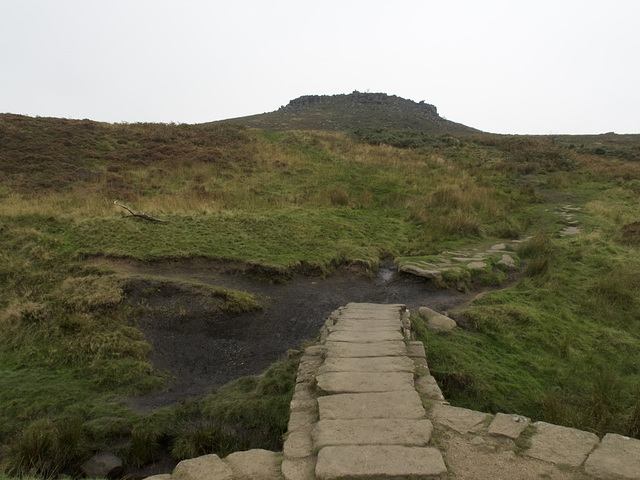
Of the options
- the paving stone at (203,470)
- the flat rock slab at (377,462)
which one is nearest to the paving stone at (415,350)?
the flat rock slab at (377,462)

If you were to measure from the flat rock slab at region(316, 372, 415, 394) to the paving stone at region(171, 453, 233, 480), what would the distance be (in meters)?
1.15

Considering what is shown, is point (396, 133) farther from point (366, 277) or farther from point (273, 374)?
point (273, 374)

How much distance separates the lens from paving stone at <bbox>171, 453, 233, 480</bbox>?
9.45 feet

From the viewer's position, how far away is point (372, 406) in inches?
140

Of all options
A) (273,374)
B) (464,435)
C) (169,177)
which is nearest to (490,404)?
(464,435)

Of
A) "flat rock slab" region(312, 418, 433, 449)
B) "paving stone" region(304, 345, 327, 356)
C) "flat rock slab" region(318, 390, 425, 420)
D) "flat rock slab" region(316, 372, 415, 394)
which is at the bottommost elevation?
"paving stone" region(304, 345, 327, 356)

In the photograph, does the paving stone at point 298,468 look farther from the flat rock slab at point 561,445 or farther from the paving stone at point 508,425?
the flat rock slab at point 561,445

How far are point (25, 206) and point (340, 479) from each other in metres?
11.4

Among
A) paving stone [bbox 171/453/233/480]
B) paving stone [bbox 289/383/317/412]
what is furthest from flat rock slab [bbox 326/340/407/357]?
paving stone [bbox 171/453/233/480]

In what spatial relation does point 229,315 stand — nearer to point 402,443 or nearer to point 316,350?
point 316,350

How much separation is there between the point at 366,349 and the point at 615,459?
7.77 feet

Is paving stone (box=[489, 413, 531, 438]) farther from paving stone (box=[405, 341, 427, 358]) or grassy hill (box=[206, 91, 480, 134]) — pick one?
grassy hill (box=[206, 91, 480, 134])

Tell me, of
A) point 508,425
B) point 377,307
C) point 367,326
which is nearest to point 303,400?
point 508,425

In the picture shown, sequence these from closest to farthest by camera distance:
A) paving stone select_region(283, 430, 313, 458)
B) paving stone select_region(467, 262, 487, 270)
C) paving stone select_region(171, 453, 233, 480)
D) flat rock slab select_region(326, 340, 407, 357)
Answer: paving stone select_region(171, 453, 233, 480) < paving stone select_region(283, 430, 313, 458) < flat rock slab select_region(326, 340, 407, 357) < paving stone select_region(467, 262, 487, 270)
